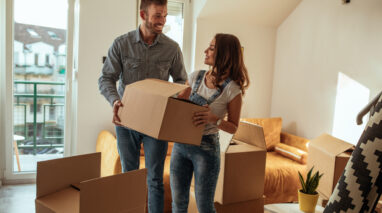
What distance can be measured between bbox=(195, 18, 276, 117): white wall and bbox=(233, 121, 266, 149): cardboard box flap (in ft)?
4.47

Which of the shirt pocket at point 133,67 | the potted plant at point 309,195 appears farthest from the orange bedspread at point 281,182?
the shirt pocket at point 133,67

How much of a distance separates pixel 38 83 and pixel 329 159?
9.25ft

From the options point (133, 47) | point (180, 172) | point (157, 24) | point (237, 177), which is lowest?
point (237, 177)

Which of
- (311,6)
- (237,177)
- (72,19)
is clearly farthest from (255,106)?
(72,19)

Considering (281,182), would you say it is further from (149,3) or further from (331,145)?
(149,3)

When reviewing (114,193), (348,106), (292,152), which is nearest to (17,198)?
(114,193)

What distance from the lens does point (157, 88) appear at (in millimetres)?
1319

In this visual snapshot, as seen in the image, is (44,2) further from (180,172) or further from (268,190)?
(268,190)

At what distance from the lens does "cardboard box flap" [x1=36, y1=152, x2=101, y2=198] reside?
1.28m

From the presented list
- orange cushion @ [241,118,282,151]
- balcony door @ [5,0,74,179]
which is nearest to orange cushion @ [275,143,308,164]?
orange cushion @ [241,118,282,151]

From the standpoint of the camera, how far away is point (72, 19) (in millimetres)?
3148

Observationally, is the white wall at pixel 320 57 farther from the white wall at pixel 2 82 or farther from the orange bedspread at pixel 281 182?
the white wall at pixel 2 82

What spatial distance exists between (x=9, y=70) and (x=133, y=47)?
1.96m

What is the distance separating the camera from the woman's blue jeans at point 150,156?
5.36 ft
